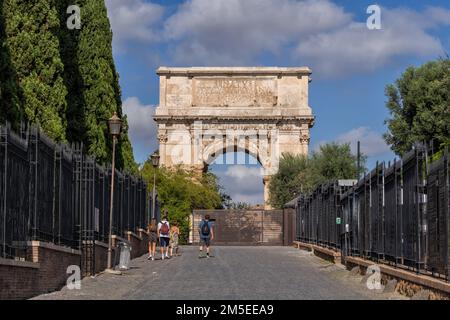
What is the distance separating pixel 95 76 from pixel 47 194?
20.1 meters

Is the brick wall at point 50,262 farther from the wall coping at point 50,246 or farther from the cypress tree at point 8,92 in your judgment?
the cypress tree at point 8,92

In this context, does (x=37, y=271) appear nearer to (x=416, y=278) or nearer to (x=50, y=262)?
(x=50, y=262)

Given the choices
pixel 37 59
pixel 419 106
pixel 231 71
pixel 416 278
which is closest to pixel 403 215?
pixel 416 278

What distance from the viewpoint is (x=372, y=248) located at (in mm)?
19703

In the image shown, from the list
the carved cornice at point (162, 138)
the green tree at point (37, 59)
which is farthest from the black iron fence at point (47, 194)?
the carved cornice at point (162, 138)

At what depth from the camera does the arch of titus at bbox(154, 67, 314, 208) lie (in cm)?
6962

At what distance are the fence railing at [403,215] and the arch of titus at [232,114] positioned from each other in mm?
44312

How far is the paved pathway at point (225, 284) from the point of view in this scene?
1545 cm

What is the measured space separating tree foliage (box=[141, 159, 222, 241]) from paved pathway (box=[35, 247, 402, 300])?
105ft

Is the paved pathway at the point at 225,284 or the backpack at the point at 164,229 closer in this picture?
the paved pathway at the point at 225,284

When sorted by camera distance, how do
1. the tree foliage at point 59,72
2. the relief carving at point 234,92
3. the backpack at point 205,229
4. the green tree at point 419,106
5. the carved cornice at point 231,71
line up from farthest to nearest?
1. the relief carving at point 234,92
2. the carved cornice at point 231,71
3. the green tree at point 419,106
4. the backpack at point 205,229
5. the tree foliage at point 59,72

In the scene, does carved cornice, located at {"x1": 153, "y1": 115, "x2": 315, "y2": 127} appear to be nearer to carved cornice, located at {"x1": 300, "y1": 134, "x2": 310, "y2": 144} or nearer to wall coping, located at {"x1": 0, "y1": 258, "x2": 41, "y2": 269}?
carved cornice, located at {"x1": 300, "y1": 134, "x2": 310, "y2": 144}

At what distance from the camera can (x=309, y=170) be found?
66438mm
